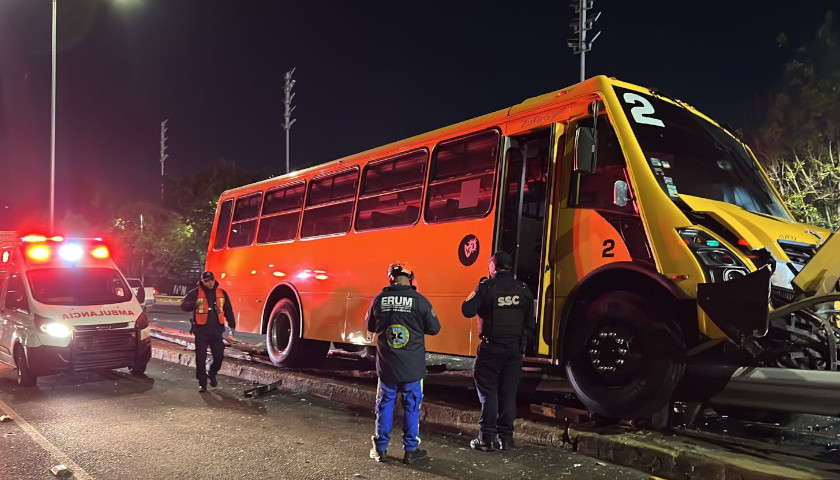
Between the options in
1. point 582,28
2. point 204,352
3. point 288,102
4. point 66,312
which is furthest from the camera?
point 288,102

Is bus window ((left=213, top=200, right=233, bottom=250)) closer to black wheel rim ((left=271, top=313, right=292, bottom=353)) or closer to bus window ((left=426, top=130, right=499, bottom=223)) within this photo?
black wheel rim ((left=271, top=313, right=292, bottom=353))

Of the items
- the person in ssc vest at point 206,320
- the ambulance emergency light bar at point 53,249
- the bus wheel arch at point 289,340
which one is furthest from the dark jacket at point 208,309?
the ambulance emergency light bar at point 53,249

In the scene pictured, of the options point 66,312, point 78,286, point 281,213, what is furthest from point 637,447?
point 78,286

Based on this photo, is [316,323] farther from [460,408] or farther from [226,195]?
[226,195]

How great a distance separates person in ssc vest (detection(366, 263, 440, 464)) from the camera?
4.94 metres

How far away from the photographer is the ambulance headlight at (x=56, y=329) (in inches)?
328

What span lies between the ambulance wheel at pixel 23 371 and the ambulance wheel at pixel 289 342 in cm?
333

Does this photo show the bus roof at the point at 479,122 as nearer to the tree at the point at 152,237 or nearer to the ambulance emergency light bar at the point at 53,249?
the ambulance emergency light bar at the point at 53,249

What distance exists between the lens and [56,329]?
8.38 metres

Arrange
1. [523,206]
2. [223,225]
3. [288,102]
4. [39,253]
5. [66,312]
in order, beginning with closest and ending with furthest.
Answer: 1. [523,206]
2. [66,312]
3. [39,253]
4. [223,225]
5. [288,102]

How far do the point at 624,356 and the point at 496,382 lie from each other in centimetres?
109

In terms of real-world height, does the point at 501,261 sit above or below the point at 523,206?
below

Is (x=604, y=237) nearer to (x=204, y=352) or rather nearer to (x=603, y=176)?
(x=603, y=176)

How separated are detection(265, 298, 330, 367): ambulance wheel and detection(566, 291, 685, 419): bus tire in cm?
525
